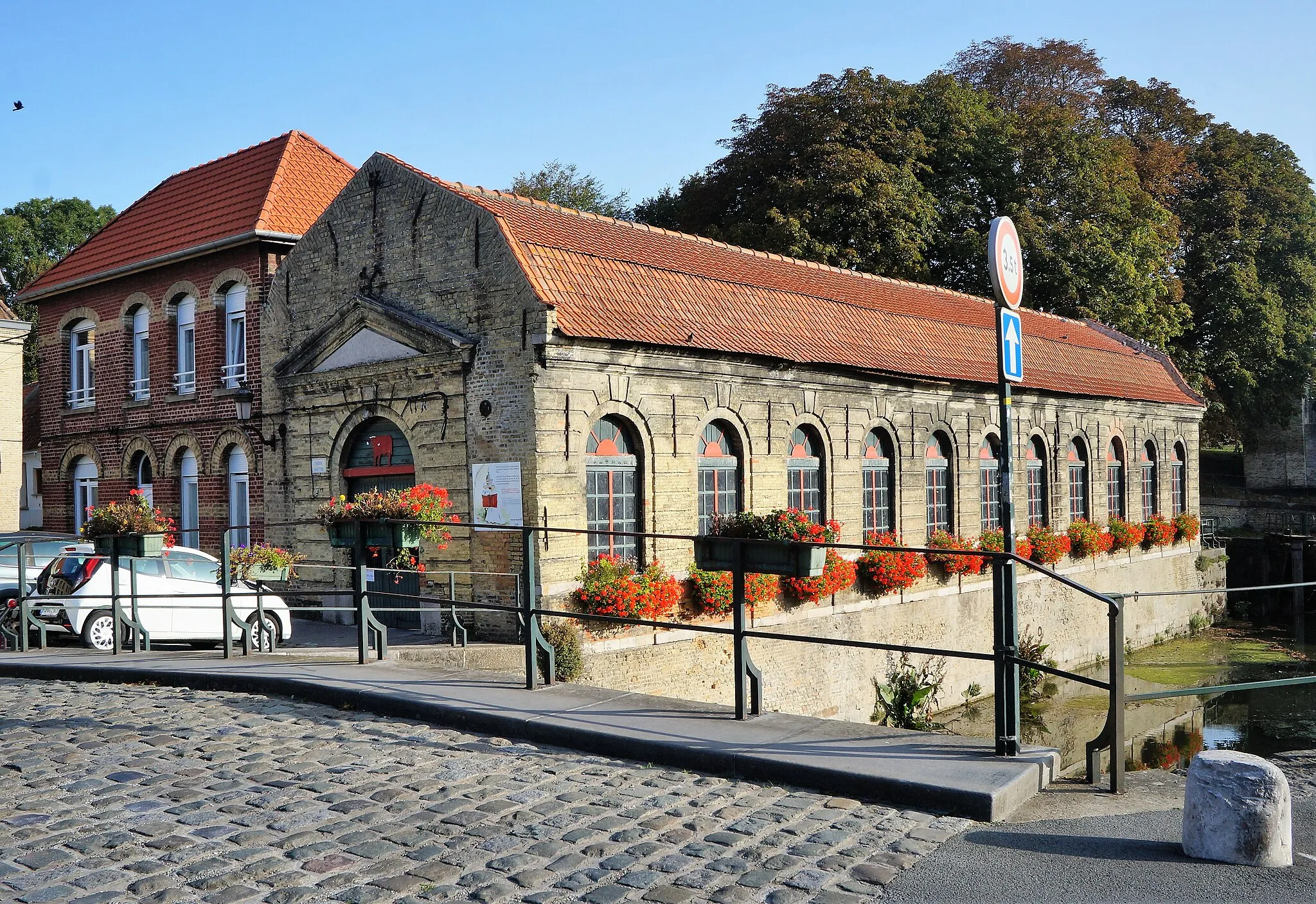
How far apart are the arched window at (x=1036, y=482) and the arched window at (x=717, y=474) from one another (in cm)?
997

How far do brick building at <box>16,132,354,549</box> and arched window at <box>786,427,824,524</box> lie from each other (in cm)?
810

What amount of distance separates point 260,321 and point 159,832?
1411 centimetres

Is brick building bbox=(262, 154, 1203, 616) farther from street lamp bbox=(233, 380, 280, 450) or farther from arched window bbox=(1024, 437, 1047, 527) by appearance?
arched window bbox=(1024, 437, 1047, 527)

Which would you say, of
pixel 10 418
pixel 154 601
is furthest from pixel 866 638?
pixel 10 418

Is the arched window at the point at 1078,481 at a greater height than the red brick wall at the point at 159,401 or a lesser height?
lesser

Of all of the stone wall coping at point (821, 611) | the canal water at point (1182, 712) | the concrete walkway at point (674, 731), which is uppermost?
the concrete walkway at point (674, 731)

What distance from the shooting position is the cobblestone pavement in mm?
4727

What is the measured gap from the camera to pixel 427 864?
4.96m

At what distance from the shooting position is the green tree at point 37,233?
164 feet

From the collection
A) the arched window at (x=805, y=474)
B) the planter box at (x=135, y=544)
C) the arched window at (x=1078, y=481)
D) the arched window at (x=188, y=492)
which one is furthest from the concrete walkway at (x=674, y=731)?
the arched window at (x=1078, y=481)

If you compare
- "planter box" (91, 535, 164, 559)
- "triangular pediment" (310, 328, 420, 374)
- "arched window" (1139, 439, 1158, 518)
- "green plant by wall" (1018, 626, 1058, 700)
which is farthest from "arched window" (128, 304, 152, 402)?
"arched window" (1139, 439, 1158, 518)

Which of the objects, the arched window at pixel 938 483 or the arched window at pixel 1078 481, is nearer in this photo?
the arched window at pixel 938 483

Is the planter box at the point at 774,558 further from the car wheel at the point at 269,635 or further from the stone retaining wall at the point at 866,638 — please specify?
the car wheel at the point at 269,635

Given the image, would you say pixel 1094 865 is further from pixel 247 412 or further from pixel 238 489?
pixel 238 489
